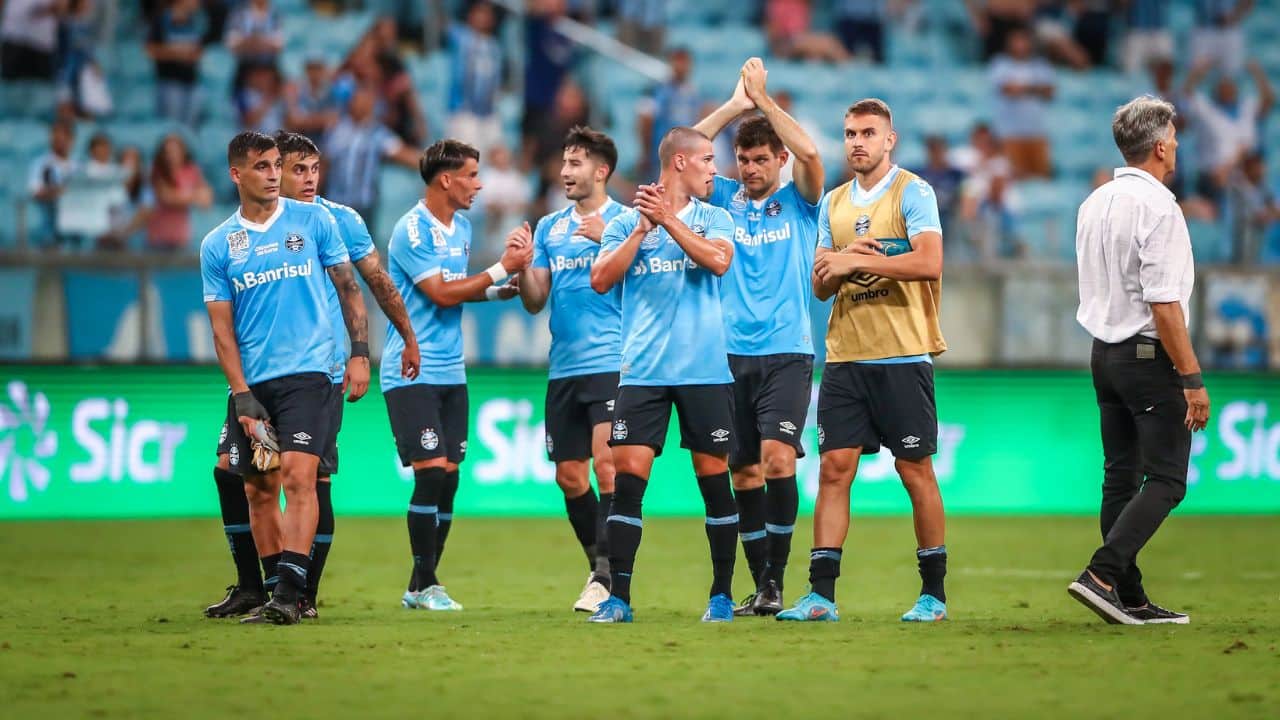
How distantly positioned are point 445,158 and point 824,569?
342 centimetres

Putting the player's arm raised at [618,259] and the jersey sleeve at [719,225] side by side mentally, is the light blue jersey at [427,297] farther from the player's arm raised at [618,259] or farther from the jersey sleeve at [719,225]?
the jersey sleeve at [719,225]

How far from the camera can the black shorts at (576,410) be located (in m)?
9.78

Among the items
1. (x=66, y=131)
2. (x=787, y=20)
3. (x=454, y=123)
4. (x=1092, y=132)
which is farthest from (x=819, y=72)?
(x=66, y=131)

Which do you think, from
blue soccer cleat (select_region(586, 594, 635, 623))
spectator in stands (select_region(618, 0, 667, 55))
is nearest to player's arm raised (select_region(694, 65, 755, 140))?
blue soccer cleat (select_region(586, 594, 635, 623))

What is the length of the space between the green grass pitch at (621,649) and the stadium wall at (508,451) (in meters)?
2.85

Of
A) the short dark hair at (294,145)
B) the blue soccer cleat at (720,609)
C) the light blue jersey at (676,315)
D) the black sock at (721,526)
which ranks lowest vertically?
the blue soccer cleat at (720,609)

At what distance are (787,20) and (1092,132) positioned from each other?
4159mm

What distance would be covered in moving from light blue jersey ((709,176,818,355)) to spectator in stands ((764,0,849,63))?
1302 cm

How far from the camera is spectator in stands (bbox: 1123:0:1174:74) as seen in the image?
73.6 ft

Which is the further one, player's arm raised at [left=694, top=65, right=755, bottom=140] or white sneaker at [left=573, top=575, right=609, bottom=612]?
white sneaker at [left=573, top=575, right=609, bottom=612]

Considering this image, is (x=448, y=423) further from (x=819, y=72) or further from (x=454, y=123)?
(x=819, y=72)

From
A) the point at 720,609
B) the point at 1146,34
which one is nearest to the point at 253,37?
the point at 1146,34

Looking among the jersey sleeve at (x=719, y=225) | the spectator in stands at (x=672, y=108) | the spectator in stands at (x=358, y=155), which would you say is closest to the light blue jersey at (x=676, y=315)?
the jersey sleeve at (x=719, y=225)

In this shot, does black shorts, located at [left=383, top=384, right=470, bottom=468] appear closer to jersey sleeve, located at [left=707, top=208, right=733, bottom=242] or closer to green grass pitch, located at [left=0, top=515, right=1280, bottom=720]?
green grass pitch, located at [left=0, top=515, right=1280, bottom=720]
